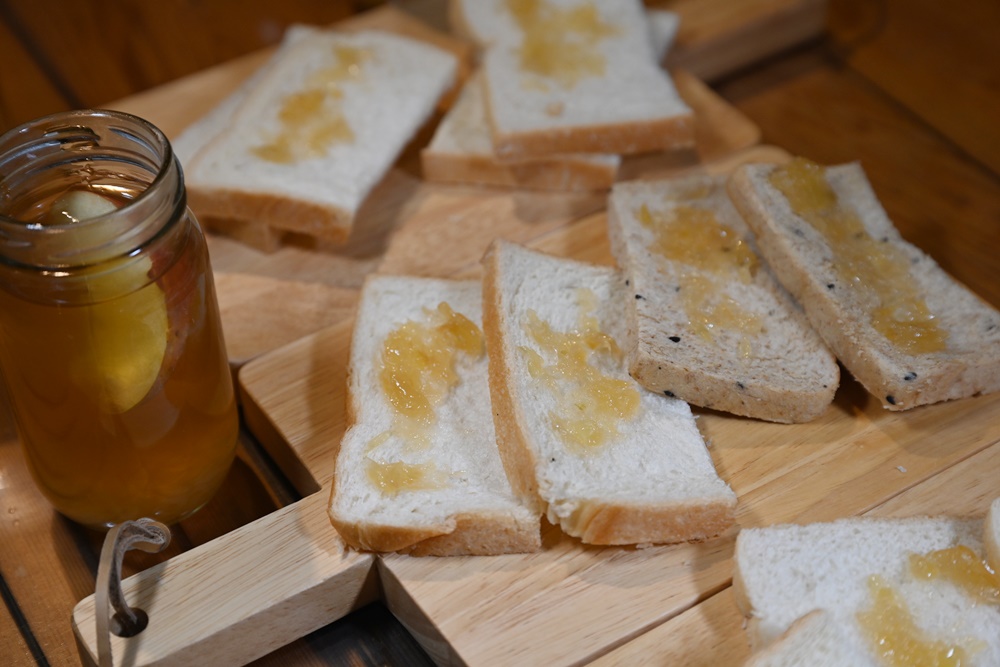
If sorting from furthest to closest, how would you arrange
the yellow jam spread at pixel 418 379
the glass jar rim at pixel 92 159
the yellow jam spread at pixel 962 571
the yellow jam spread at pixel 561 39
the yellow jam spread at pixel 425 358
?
the yellow jam spread at pixel 561 39 → the yellow jam spread at pixel 425 358 → the yellow jam spread at pixel 418 379 → the yellow jam spread at pixel 962 571 → the glass jar rim at pixel 92 159

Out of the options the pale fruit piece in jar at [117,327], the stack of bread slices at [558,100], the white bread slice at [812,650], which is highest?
the pale fruit piece in jar at [117,327]

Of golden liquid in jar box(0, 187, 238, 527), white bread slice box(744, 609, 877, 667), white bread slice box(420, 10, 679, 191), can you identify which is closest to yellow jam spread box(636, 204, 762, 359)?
white bread slice box(420, 10, 679, 191)

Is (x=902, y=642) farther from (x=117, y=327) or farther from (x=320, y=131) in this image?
(x=320, y=131)

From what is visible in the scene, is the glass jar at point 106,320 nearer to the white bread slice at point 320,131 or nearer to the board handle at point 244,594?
the board handle at point 244,594

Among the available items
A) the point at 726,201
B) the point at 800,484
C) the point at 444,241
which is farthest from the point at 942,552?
the point at 444,241

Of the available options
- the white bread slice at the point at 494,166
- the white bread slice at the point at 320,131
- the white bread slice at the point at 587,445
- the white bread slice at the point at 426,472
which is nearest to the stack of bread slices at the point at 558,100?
the white bread slice at the point at 494,166

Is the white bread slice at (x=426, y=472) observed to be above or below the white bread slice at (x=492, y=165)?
below

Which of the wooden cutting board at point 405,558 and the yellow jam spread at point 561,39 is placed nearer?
the wooden cutting board at point 405,558
